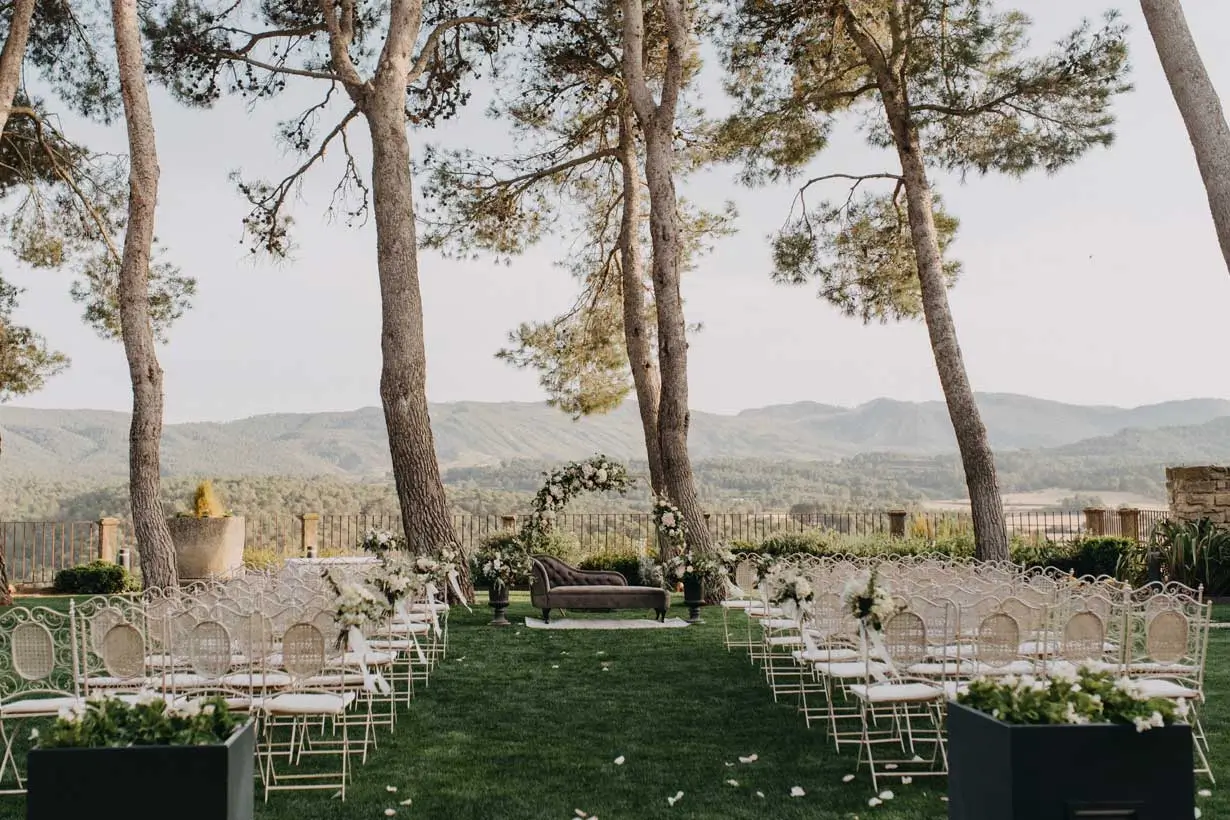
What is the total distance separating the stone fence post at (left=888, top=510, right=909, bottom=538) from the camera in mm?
18000

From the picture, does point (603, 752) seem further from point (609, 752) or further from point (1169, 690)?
point (1169, 690)

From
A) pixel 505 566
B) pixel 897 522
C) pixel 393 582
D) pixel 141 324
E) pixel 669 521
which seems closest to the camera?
pixel 393 582

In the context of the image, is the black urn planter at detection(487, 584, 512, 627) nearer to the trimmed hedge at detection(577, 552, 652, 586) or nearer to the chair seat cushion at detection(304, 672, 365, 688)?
the trimmed hedge at detection(577, 552, 652, 586)

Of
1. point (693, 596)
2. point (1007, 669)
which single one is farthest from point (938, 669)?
point (693, 596)

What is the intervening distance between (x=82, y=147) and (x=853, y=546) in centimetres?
1270

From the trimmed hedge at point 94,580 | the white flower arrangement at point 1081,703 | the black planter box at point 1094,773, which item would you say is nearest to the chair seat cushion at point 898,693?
the white flower arrangement at point 1081,703

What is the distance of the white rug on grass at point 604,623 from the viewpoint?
1178 cm

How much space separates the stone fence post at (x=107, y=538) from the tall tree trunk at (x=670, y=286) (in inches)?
358

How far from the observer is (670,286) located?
14094mm

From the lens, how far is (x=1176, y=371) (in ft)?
221

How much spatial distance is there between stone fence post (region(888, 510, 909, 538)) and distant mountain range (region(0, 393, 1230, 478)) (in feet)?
159

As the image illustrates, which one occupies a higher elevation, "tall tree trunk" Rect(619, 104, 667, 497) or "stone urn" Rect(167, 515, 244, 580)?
"tall tree trunk" Rect(619, 104, 667, 497)

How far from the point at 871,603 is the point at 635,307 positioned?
1115 centimetres

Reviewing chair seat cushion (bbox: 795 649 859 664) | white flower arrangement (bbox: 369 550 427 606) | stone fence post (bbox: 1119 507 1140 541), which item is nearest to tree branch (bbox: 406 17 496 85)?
white flower arrangement (bbox: 369 550 427 606)
